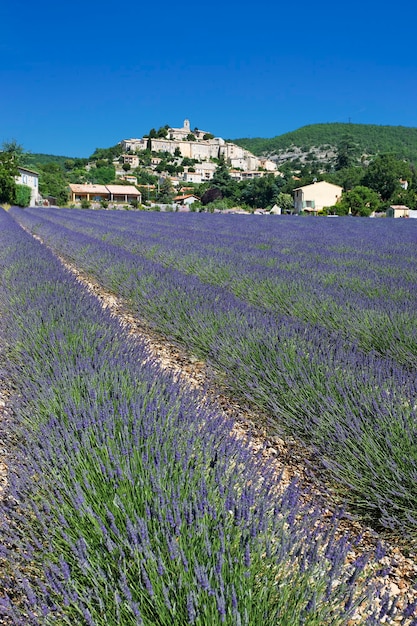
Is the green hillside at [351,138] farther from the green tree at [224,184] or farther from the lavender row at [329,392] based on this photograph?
the lavender row at [329,392]

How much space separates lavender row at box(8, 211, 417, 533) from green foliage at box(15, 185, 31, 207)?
34384mm

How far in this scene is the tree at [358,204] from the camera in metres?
40.9

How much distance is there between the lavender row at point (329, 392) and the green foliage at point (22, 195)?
34384 mm

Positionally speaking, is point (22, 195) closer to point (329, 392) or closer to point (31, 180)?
point (31, 180)

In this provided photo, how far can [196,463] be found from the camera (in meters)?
1.57

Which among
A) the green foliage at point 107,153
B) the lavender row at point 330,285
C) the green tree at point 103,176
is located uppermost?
the green foliage at point 107,153

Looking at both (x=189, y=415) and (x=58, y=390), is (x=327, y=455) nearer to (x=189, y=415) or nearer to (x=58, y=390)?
(x=189, y=415)

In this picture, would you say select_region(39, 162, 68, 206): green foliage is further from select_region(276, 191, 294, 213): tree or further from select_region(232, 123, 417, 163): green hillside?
select_region(232, 123, 417, 163): green hillside

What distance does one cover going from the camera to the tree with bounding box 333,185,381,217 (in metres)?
40.9

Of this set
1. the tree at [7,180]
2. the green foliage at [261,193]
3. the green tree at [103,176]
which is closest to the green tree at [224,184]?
the green foliage at [261,193]

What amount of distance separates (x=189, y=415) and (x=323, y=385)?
902 mm

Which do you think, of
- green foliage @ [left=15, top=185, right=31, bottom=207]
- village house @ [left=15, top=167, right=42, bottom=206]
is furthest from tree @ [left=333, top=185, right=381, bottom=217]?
village house @ [left=15, top=167, right=42, bottom=206]

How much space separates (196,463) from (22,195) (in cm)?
3791

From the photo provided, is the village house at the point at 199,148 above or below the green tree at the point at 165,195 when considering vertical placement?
above
